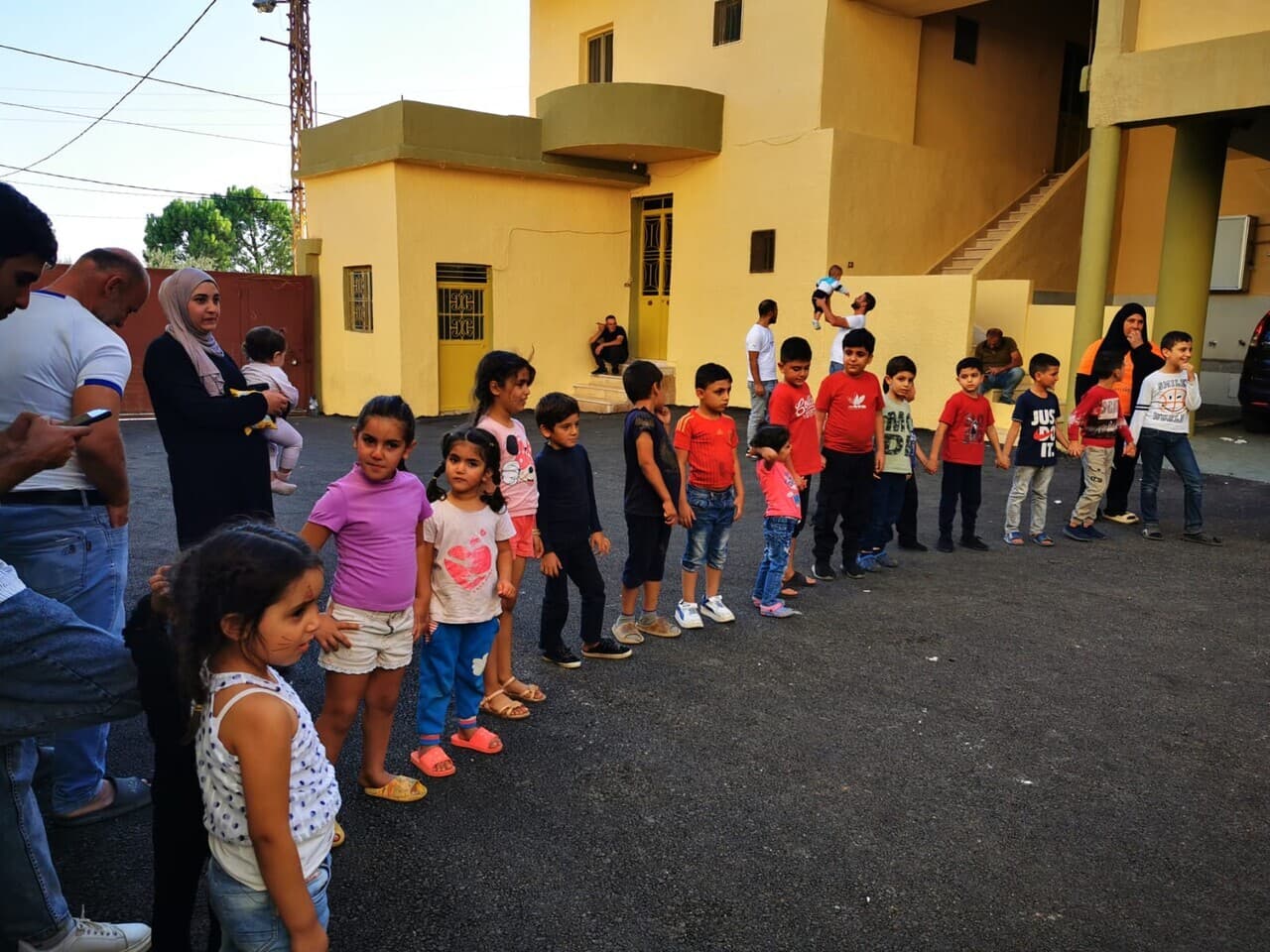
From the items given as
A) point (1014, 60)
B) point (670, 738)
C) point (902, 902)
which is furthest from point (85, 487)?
point (1014, 60)

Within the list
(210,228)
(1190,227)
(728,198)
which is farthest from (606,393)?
(210,228)

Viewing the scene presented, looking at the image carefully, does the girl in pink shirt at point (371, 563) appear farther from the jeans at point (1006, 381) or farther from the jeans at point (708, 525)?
the jeans at point (1006, 381)

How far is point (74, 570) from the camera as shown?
283cm

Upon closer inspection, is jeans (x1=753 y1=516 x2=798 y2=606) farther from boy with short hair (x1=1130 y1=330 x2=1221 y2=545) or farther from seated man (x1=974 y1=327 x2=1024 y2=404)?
seated man (x1=974 y1=327 x2=1024 y2=404)

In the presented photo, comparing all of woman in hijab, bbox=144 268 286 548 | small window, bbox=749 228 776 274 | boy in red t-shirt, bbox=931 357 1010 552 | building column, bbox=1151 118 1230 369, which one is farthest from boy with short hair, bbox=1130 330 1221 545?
small window, bbox=749 228 776 274

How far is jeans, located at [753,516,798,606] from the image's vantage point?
5.18m

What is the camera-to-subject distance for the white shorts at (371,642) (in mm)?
2977

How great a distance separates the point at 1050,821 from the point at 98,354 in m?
3.38

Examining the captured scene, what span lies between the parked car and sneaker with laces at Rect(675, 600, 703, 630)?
9.59 metres

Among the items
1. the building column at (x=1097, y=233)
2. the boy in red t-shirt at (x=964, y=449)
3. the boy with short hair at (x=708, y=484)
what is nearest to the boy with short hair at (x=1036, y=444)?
the boy in red t-shirt at (x=964, y=449)

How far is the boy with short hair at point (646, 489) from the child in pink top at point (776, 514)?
0.68 metres

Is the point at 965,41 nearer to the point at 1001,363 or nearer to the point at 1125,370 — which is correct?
the point at 1001,363

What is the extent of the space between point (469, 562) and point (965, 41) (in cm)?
1527

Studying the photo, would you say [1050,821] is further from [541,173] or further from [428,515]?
[541,173]
